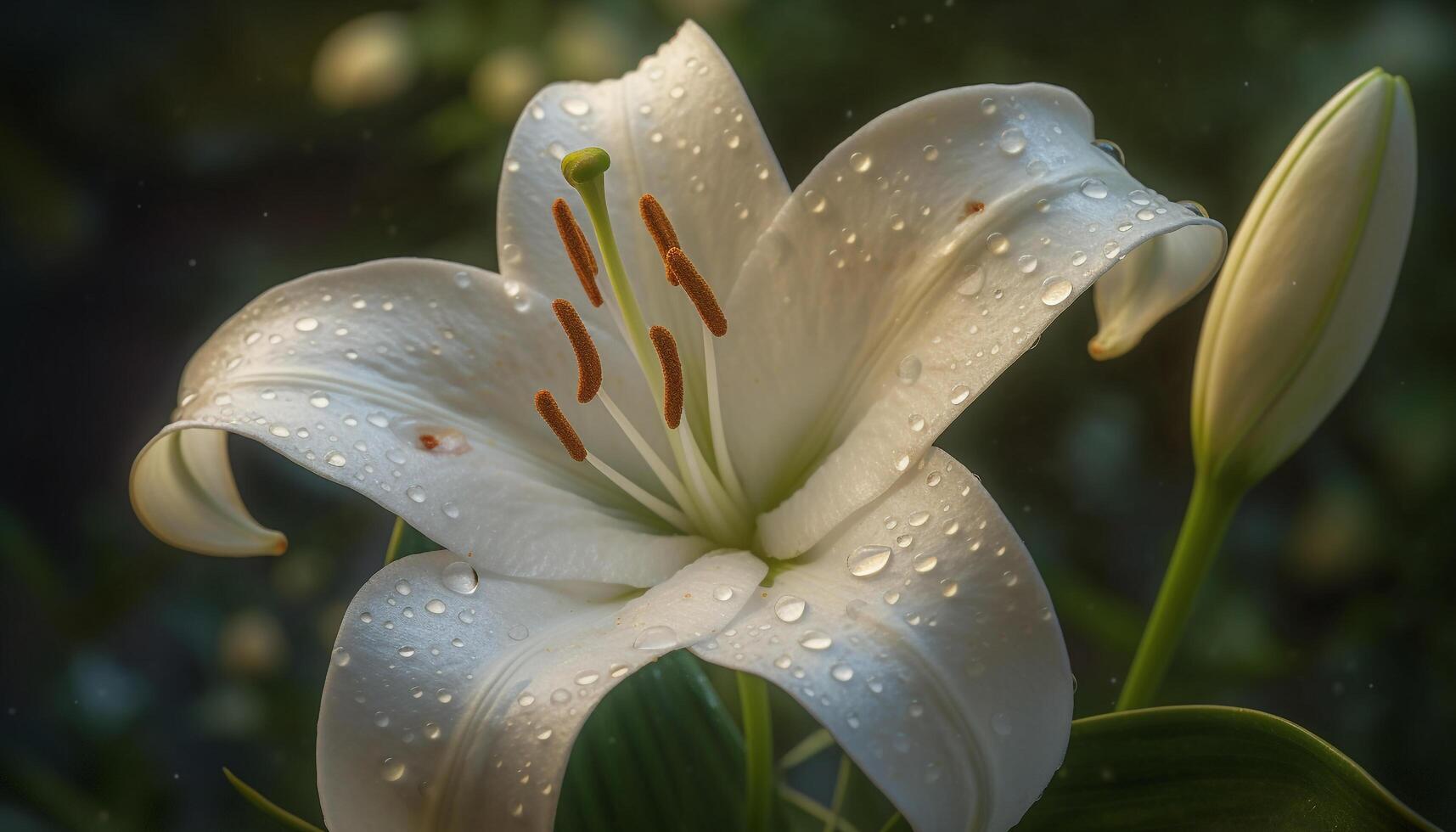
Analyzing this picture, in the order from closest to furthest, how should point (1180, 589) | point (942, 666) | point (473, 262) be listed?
point (942, 666), point (1180, 589), point (473, 262)

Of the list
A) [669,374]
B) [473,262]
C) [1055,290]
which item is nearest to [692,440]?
[669,374]

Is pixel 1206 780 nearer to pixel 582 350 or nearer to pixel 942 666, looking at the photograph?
pixel 942 666

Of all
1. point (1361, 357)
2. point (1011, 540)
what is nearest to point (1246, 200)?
point (1361, 357)

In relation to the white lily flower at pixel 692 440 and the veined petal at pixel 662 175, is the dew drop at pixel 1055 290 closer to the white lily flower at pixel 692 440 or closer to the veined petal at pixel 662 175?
the white lily flower at pixel 692 440

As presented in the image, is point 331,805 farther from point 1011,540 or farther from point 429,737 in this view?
point 1011,540

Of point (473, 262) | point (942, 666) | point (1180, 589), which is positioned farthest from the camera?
point (473, 262)

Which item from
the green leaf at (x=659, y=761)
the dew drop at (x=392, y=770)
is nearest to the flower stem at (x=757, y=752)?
the green leaf at (x=659, y=761)
